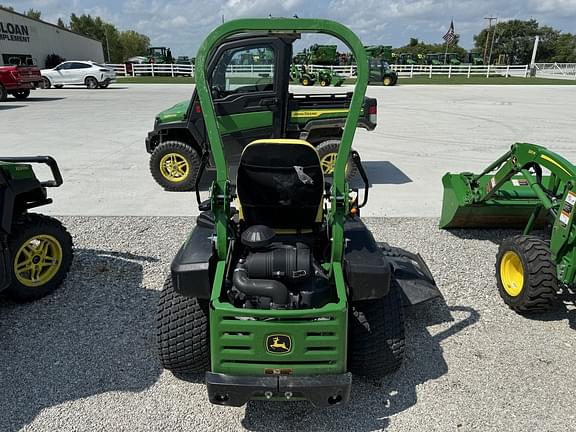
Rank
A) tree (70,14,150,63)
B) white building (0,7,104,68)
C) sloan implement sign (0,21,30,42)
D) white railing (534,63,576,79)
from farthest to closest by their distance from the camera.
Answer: tree (70,14,150,63) < white railing (534,63,576,79) < white building (0,7,104,68) < sloan implement sign (0,21,30,42)

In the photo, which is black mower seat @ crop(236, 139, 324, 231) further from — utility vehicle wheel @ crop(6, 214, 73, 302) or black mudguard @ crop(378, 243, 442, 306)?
utility vehicle wheel @ crop(6, 214, 73, 302)

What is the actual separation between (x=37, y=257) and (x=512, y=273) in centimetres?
375

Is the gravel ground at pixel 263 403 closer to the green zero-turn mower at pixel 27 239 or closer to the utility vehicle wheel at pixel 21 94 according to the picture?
the green zero-turn mower at pixel 27 239

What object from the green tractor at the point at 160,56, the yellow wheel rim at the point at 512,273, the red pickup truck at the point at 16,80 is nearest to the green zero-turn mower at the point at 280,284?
the yellow wheel rim at the point at 512,273

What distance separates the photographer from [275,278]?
98.7 inches

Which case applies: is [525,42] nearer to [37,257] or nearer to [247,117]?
[247,117]

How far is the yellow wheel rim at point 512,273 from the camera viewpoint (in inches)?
143

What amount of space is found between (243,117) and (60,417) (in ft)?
14.9

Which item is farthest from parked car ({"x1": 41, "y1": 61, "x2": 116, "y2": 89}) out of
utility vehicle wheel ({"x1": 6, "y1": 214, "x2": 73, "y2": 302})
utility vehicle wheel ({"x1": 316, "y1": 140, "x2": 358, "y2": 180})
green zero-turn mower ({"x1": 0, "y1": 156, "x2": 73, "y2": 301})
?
utility vehicle wheel ({"x1": 6, "y1": 214, "x2": 73, "y2": 302})

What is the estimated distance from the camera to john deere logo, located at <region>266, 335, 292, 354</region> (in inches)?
88.7

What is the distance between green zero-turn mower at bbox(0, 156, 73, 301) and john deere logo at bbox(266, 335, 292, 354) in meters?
2.10

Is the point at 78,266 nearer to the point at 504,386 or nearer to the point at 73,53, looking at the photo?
the point at 504,386

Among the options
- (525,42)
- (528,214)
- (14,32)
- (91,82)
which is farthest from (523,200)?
(525,42)

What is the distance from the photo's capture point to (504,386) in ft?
9.27
